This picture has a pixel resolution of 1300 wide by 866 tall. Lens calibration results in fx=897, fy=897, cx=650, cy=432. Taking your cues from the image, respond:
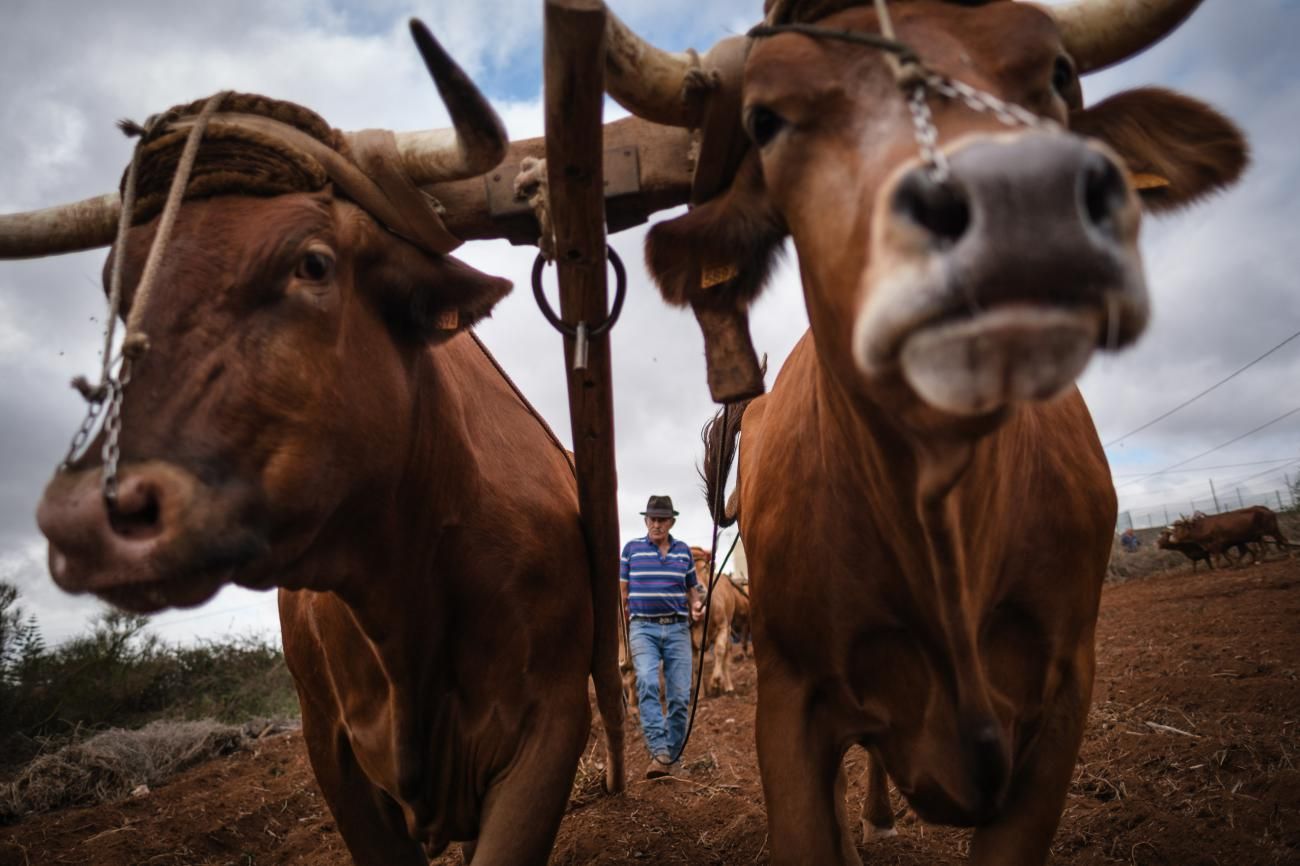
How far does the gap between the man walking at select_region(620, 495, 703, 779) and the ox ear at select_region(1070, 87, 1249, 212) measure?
596 cm

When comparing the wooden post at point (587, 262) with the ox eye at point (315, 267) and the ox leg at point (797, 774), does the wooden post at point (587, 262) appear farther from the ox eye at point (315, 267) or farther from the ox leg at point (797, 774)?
the ox leg at point (797, 774)

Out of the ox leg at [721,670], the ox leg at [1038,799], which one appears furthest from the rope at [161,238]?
the ox leg at [721,670]

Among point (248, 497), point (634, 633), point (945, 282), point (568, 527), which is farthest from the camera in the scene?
point (634, 633)

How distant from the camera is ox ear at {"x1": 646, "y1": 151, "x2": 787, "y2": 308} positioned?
8.40ft

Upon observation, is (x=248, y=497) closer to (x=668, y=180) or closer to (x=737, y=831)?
(x=668, y=180)

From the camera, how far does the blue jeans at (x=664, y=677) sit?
758cm

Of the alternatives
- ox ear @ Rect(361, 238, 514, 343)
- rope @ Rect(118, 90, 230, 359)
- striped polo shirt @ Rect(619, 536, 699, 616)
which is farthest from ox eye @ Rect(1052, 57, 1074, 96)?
striped polo shirt @ Rect(619, 536, 699, 616)

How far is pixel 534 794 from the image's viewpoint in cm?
288

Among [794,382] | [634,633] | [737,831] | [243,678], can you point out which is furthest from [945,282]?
[243,678]

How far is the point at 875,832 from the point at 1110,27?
412 cm

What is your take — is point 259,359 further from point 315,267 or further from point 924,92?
point 924,92

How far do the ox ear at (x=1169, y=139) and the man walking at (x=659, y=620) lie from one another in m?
5.96

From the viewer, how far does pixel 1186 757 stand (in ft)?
15.8

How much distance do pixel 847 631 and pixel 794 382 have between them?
3.38ft
